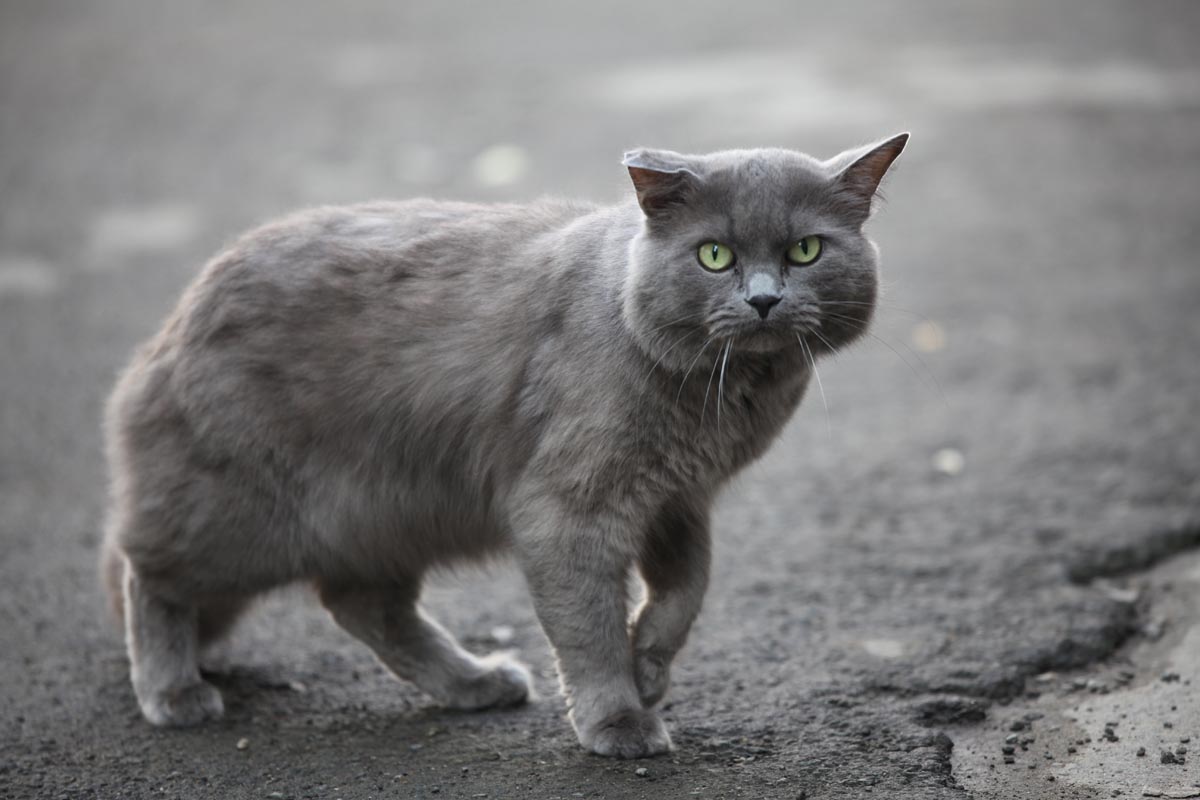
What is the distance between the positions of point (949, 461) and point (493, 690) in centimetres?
209

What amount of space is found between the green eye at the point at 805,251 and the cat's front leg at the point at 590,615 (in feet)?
2.26

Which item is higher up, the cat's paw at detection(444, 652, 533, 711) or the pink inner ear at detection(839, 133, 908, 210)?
the pink inner ear at detection(839, 133, 908, 210)

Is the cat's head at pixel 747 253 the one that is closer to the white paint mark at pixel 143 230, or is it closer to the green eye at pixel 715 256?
the green eye at pixel 715 256

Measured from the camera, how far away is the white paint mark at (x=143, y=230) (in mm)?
7086

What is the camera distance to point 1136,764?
123 inches

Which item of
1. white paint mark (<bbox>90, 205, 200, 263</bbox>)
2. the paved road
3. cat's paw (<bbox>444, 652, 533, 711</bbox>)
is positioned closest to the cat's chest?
the paved road

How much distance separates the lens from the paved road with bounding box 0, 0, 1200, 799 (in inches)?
131

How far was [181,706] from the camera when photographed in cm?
350

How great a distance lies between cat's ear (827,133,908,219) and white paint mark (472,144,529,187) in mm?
4690

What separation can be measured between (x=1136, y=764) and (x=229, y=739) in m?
2.09

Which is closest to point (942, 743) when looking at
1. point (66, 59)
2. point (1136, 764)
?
point (1136, 764)

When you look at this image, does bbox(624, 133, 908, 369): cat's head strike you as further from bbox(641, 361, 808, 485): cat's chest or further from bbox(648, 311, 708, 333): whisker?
bbox(641, 361, 808, 485): cat's chest

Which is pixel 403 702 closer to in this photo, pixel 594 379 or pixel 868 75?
pixel 594 379

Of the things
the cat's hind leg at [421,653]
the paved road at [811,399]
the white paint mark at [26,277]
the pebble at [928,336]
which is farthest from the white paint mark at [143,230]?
the cat's hind leg at [421,653]
